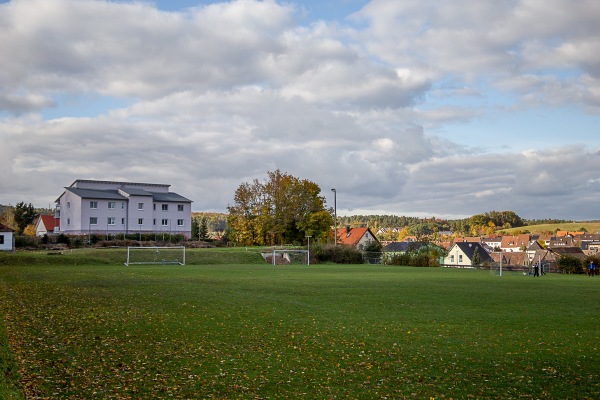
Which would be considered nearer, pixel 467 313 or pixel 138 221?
pixel 467 313

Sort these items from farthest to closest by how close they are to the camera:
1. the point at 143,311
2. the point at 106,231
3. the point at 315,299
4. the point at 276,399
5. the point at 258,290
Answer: the point at 106,231 < the point at 258,290 < the point at 315,299 < the point at 143,311 < the point at 276,399

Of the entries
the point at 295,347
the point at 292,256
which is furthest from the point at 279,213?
the point at 295,347

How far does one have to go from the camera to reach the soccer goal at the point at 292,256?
226 feet

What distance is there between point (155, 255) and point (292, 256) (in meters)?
16.9

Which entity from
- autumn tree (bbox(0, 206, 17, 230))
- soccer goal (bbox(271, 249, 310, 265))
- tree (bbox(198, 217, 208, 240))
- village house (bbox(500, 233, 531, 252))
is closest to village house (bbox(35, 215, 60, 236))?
autumn tree (bbox(0, 206, 17, 230))

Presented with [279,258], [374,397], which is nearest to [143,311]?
[374,397]

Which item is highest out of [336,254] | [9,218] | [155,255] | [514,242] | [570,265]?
[9,218]

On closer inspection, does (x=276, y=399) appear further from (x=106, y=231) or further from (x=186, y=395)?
(x=106, y=231)

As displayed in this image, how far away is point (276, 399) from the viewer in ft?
28.2

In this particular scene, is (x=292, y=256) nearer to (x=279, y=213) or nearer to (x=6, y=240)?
(x=279, y=213)

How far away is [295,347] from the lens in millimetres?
12820

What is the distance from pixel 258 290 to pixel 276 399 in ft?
64.7

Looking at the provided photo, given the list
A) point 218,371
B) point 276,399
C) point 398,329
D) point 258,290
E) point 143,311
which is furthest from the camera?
point 258,290

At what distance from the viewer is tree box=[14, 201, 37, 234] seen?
109m
